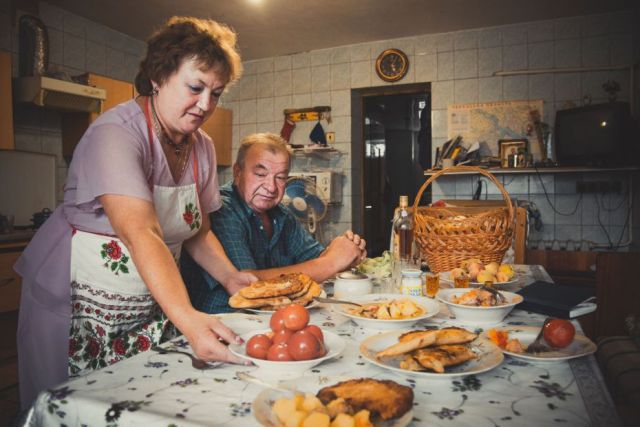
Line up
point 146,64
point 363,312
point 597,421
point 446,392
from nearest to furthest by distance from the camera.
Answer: point 597,421 < point 446,392 < point 363,312 < point 146,64

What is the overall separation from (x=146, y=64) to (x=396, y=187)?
250 inches

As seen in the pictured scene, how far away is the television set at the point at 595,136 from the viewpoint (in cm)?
376

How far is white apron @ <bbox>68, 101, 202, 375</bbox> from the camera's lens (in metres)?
1.32

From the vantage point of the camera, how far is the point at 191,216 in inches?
58.3

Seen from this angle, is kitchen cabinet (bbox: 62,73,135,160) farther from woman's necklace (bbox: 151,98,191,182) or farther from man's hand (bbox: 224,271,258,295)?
man's hand (bbox: 224,271,258,295)

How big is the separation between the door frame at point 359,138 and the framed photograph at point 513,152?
1.08 m

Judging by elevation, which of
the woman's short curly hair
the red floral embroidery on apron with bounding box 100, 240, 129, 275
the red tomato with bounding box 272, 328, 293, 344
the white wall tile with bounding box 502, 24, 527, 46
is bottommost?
the red tomato with bounding box 272, 328, 293, 344

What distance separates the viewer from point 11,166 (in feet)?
12.0

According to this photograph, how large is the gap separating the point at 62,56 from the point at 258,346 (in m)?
4.33

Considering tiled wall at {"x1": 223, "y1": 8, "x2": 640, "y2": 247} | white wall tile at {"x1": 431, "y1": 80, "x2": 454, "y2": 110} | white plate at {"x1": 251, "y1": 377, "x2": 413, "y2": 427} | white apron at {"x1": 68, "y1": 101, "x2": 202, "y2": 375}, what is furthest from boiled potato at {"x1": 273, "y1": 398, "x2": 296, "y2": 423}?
white wall tile at {"x1": 431, "y1": 80, "x2": 454, "y2": 110}

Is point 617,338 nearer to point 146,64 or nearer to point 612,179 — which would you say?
point 146,64

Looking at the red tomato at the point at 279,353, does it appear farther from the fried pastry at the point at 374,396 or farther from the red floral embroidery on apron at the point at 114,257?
the red floral embroidery on apron at the point at 114,257

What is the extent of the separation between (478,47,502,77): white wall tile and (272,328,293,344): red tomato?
14.5 ft

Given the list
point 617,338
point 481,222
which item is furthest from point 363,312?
point 617,338
